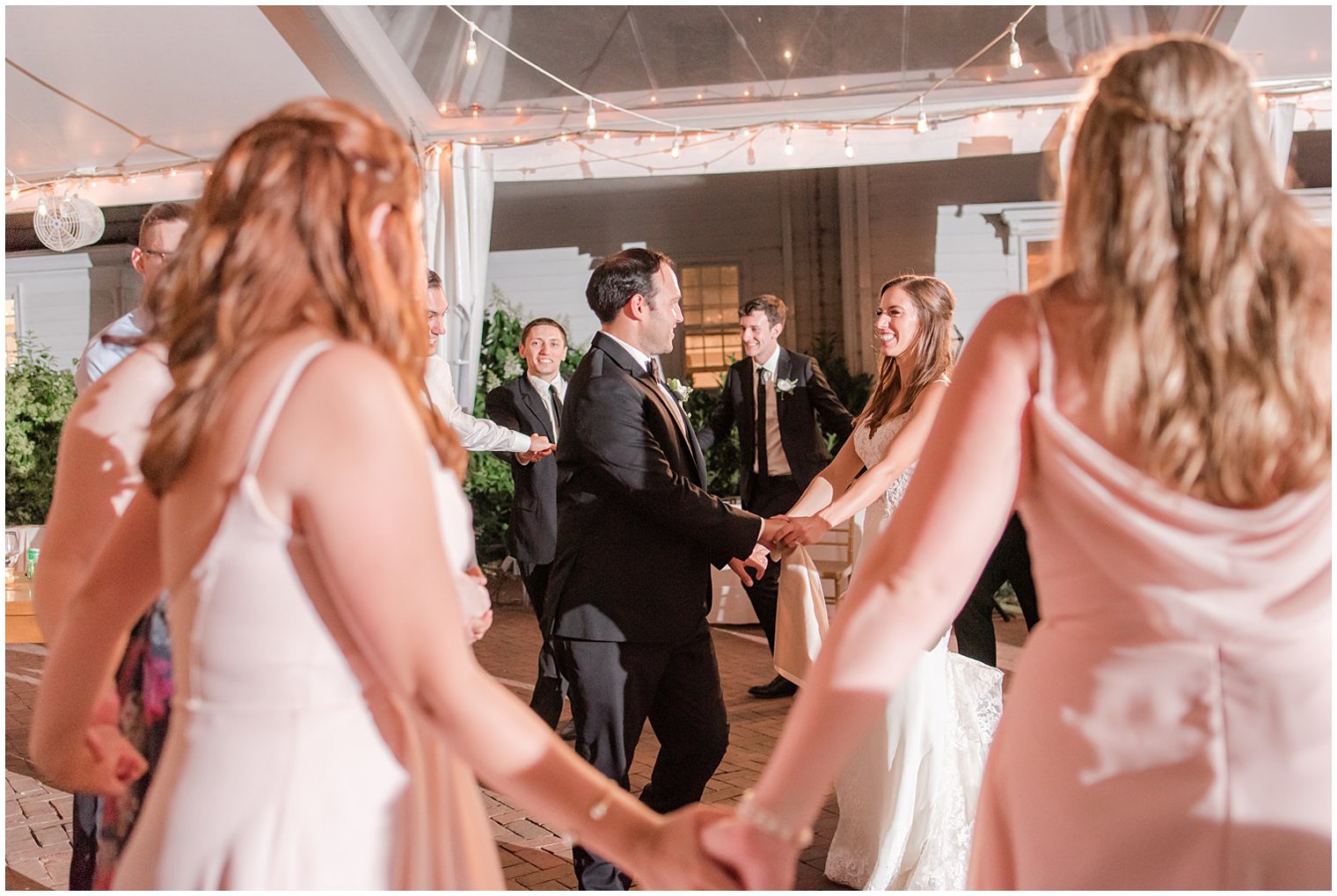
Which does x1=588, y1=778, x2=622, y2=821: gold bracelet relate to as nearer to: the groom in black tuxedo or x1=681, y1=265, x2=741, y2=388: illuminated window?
the groom in black tuxedo

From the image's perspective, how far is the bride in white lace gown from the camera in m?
3.63

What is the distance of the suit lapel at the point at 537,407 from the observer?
653 cm

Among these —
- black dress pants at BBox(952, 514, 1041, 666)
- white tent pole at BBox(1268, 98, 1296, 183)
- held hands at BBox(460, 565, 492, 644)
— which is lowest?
black dress pants at BBox(952, 514, 1041, 666)

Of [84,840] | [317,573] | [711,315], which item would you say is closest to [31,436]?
[711,315]

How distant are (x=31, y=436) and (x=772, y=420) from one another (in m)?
7.87

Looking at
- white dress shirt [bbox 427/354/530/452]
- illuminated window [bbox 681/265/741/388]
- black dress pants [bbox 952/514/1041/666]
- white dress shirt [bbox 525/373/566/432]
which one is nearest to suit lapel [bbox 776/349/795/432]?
white dress shirt [bbox 525/373/566/432]

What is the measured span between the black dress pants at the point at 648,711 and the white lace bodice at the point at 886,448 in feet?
3.41

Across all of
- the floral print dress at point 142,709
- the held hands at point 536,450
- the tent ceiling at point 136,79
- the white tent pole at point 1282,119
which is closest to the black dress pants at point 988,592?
the held hands at point 536,450

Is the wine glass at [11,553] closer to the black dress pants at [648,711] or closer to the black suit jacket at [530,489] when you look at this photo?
the black suit jacket at [530,489]

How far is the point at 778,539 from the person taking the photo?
3.71m

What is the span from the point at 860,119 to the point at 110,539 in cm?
794

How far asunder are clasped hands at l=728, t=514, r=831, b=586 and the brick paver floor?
1.09 meters

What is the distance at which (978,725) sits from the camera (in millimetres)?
3744

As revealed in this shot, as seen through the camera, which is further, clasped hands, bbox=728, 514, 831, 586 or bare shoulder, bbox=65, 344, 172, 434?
clasped hands, bbox=728, 514, 831, 586
